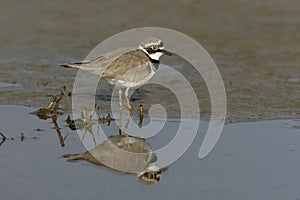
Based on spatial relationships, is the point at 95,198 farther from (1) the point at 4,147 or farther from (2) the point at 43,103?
(2) the point at 43,103

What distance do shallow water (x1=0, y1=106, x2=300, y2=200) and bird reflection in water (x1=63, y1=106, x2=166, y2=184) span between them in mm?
108

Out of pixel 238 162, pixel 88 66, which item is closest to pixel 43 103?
pixel 88 66

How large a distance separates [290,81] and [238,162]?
3814 millimetres

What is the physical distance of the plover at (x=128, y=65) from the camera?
8469mm

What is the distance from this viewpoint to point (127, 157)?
6.80 m

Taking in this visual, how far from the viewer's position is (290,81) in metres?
10.1

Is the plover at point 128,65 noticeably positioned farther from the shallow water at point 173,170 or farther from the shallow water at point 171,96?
the shallow water at point 173,170

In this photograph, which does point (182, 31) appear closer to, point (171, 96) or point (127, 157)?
point (171, 96)

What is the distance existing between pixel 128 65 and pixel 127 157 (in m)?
1.99

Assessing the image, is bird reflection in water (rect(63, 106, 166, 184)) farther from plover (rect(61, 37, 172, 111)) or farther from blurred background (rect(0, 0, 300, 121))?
blurred background (rect(0, 0, 300, 121))

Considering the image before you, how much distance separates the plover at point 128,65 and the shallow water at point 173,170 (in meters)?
0.85

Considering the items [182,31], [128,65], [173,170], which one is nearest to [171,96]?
[128,65]

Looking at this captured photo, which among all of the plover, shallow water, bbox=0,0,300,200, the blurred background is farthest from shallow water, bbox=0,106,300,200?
the blurred background

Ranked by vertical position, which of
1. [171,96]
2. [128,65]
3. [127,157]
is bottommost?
[127,157]
